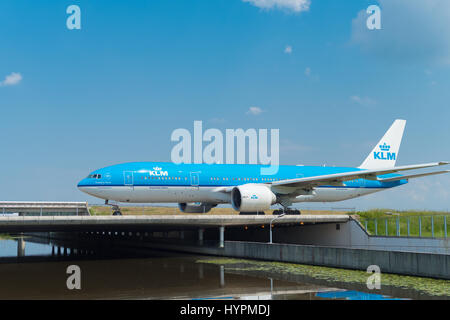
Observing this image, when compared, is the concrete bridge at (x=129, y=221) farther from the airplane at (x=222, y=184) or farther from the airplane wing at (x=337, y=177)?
the airplane wing at (x=337, y=177)

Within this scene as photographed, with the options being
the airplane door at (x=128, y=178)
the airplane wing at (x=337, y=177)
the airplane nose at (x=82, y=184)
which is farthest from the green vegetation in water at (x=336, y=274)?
the airplane nose at (x=82, y=184)

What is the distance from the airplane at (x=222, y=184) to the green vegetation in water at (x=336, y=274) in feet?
20.9

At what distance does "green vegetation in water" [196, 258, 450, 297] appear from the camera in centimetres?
2068

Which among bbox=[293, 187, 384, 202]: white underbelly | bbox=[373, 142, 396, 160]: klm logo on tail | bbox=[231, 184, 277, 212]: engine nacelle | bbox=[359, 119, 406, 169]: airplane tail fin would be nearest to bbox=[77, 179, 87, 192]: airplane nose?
bbox=[231, 184, 277, 212]: engine nacelle

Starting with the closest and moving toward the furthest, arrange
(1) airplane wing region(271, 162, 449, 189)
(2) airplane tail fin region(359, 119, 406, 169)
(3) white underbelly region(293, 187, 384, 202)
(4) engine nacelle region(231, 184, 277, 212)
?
1. (4) engine nacelle region(231, 184, 277, 212)
2. (1) airplane wing region(271, 162, 449, 189)
3. (3) white underbelly region(293, 187, 384, 202)
4. (2) airplane tail fin region(359, 119, 406, 169)

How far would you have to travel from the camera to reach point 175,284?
22.5 m

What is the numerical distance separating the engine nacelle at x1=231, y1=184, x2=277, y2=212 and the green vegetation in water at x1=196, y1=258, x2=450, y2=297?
15.5 feet

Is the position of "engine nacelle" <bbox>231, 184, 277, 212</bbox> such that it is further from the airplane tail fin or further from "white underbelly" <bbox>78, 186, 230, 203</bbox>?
the airplane tail fin

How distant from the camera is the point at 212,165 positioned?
40969mm

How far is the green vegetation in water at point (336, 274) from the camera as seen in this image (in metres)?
20.7
